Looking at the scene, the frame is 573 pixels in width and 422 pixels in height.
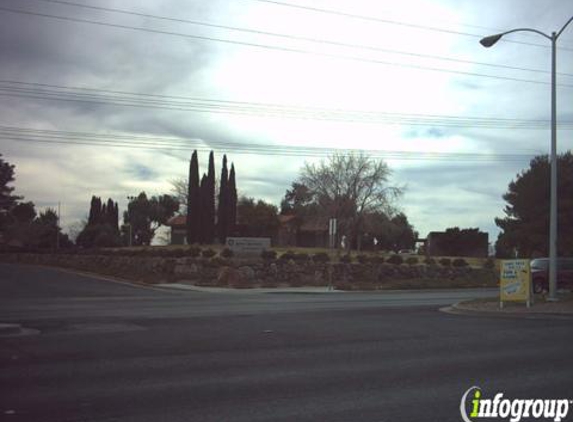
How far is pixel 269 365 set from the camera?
9.96 metres

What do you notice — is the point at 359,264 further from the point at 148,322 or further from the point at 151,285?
the point at 148,322

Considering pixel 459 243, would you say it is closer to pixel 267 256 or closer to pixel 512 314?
pixel 267 256

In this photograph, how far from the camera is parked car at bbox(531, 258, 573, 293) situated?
2892 cm

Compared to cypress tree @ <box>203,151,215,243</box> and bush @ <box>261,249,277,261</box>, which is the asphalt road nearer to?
bush @ <box>261,249,277,261</box>

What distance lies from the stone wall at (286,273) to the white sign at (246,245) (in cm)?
76

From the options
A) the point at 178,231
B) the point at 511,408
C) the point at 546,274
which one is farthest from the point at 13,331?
the point at 178,231

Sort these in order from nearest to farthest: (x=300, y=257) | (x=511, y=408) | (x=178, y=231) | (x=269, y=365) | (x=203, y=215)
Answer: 1. (x=511, y=408)
2. (x=269, y=365)
3. (x=300, y=257)
4. (x=203, y=215)
5. (x=178, y=231)

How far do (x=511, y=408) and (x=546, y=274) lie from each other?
23411 mm

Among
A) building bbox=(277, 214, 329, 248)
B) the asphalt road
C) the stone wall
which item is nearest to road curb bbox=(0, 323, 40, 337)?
the asphalt road

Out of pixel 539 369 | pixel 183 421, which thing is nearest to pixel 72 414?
pixel 183 421

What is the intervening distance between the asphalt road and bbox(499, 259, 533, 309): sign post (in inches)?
113

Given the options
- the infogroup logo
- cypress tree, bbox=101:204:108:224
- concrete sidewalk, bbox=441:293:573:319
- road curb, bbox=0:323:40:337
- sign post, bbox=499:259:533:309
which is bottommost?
road curb, bbox=0:323:40:337

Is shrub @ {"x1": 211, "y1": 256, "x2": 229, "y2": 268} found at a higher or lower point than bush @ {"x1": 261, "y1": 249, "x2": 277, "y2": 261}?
lower

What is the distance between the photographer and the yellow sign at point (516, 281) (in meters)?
20.5
